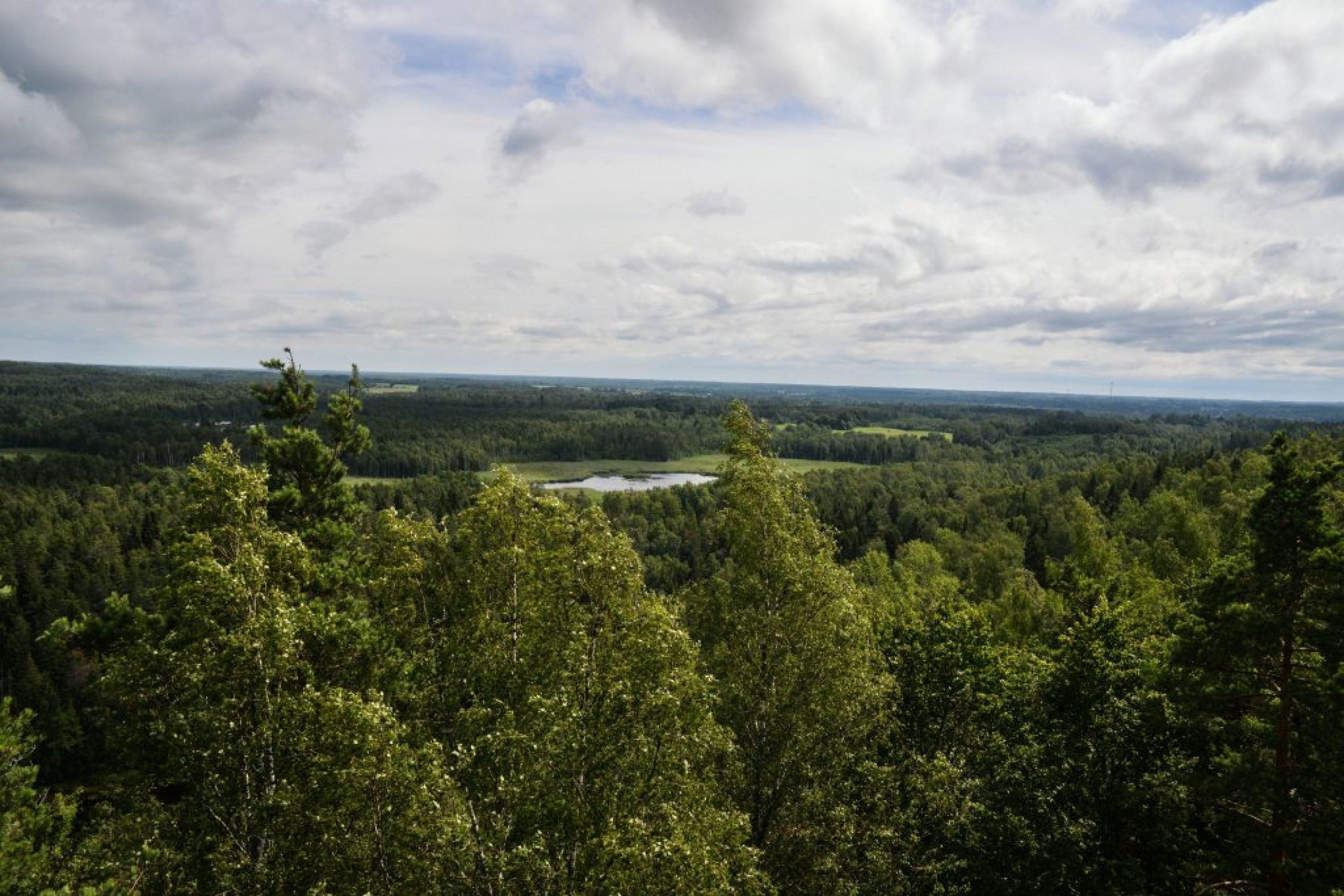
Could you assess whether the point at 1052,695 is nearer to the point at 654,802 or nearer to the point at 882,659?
the point at 882,659

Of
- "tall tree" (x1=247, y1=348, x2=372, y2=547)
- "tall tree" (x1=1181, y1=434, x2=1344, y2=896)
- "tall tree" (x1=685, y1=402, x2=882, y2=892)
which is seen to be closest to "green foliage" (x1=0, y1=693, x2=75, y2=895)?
"tall tree" (x1=247, y1=348, x2=372, y2=547)

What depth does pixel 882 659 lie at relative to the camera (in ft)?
84.4

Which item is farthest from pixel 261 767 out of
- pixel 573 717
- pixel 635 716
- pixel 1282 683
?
pixel 1282 683

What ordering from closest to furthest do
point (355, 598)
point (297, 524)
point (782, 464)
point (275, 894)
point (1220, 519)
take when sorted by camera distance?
1. point (275, 894)
2. point (355, 598)
3. point (782, 464)
4. point (297, 524)
5. point (1220, 519)

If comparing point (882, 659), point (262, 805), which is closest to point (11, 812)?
point (262, 805)

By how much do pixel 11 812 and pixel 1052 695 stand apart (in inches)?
1082

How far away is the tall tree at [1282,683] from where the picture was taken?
627 inches

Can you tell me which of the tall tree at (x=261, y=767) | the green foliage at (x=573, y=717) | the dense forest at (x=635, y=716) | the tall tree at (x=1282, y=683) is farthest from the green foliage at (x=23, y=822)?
the tall tree at (x=1282, y=683)

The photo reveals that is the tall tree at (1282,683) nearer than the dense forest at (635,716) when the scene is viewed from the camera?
No

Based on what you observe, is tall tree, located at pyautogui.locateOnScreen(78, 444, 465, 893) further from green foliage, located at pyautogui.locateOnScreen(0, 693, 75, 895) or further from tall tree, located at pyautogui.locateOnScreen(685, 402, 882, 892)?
tall tree, located at pyautogui.locateOnScreen(685, 402, 882, 892)

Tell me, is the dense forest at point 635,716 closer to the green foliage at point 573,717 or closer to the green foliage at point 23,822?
the green foliage at point 573,717

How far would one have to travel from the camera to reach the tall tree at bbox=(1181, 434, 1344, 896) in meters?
15.9

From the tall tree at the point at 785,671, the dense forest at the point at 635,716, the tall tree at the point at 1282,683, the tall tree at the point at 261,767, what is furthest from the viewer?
the tall tree at the point at 785,671

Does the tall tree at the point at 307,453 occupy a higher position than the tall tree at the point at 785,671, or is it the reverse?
the tall tree at the point at 307,453
